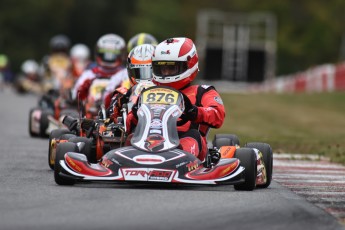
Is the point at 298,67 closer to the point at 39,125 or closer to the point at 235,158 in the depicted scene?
the point at 39,125

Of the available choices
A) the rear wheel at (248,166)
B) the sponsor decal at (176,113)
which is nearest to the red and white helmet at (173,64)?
the sponsor decal at (176,113)

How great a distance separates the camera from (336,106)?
104 feet

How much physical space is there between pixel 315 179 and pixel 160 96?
230 centimetres

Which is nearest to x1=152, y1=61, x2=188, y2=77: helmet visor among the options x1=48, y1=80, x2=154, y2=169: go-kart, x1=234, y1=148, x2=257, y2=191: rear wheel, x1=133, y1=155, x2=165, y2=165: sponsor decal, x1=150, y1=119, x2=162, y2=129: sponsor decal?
x1=48, y1=80, x2=154, y2=169: go-kart

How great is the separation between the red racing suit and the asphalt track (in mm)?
405

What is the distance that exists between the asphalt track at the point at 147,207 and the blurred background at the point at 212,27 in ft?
131

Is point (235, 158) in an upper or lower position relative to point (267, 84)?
upper

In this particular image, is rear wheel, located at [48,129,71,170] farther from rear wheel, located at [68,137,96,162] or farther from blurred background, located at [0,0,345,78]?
blurred background, located at [0,0,345,78]

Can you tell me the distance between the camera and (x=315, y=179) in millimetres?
12680

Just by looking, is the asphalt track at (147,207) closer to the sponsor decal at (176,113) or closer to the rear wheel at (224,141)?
the sponsor decal at (176,113)

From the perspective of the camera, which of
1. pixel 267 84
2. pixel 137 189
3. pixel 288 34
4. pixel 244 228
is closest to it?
pixel 244 228

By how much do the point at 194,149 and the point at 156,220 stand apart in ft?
8.96

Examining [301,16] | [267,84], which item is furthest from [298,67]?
[267,84]

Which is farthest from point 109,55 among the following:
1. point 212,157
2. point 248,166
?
point 248,166
